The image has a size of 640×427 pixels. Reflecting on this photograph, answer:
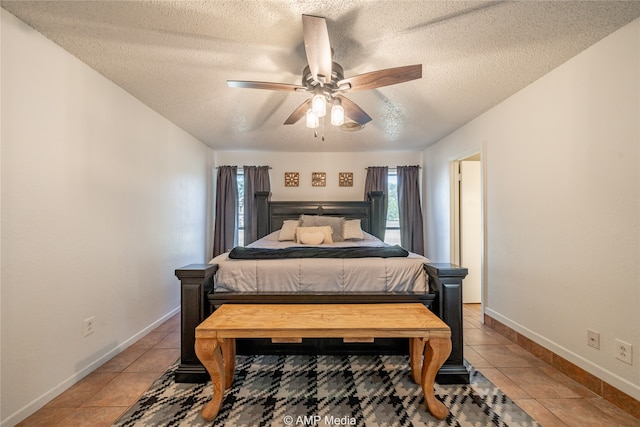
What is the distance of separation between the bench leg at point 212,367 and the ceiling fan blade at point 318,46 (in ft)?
5.38

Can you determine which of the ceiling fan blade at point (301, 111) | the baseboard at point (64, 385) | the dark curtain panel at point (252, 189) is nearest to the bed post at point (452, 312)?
the ceiling fan blade at point (301, 111)

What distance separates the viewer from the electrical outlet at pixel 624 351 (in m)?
1.59

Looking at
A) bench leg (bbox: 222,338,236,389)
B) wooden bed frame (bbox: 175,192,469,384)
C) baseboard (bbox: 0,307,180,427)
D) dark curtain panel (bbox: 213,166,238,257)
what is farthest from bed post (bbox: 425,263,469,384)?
dark curtain panel (bbox: 213,166,238,257)

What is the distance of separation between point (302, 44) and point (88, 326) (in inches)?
99.8

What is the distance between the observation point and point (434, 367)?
5.14ft

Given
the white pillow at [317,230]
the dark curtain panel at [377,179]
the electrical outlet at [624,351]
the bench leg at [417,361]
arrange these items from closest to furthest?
the electrical outlet at [624,351] → the bench leg at [417,361] → the white pillow at [317,230] → the dark curtain panel at [377,179]

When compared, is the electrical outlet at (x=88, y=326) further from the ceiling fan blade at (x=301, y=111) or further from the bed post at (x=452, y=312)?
the bed post at (x=452, y=312)

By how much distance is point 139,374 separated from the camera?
2.01m

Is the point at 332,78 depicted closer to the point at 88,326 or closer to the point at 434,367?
the point at 434,367

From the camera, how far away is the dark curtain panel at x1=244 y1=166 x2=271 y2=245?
441 centimetres

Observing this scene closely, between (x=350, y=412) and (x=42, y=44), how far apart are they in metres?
2.94

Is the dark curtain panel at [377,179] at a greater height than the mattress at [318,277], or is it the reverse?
the dark curtain panel at [377,179]

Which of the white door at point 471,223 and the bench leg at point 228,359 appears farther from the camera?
the white door at point 471,223

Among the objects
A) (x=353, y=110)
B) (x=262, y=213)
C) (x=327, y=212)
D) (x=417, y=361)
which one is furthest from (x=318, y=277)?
(x=262, y=213)
